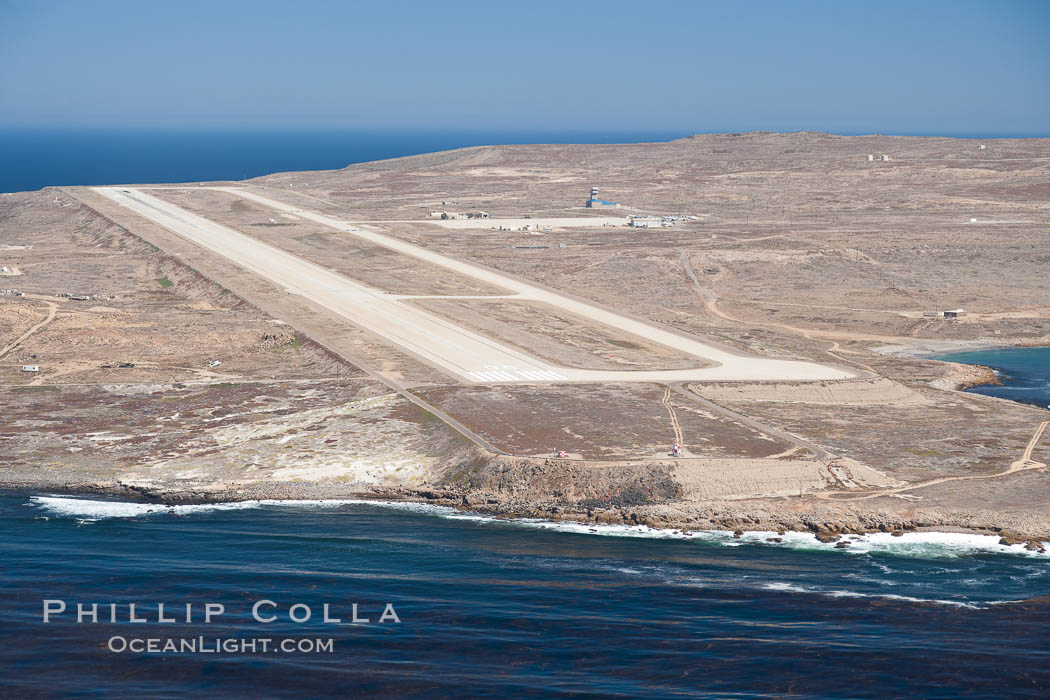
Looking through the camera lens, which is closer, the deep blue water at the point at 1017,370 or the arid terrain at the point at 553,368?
the arid terrain at the point at 553,368

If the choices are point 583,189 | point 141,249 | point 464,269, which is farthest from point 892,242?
point 141,249

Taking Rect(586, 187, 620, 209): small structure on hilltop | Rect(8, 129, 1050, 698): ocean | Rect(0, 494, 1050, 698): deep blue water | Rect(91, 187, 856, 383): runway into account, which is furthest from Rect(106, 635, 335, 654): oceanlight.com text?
Rect(586, 187, 620, 209): small structure on hilltop

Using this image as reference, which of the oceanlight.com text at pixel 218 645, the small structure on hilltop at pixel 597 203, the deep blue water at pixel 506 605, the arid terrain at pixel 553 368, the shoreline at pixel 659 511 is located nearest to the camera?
the deep blue water at pixel 506 605

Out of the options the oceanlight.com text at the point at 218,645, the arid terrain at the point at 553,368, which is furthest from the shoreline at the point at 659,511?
the oceanlight.com text at the point at 218,645

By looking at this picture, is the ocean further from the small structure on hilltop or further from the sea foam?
the small structure on hilltop

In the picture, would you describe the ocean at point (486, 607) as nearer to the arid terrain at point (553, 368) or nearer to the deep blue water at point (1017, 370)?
the arid terrain at point (553, 368)

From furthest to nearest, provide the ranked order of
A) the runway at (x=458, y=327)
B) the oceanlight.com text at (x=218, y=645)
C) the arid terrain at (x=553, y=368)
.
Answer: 1. the runway at (x=458, y=327)
2. the arid terrain at (x=553, y=368)
3. the oceanlight.com text at (x=218, y=645)

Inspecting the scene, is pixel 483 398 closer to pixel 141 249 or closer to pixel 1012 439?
pixel 1012 439

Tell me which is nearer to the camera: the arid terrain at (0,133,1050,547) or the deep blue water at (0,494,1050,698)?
the deep blue water at (0,494,1050,698)
